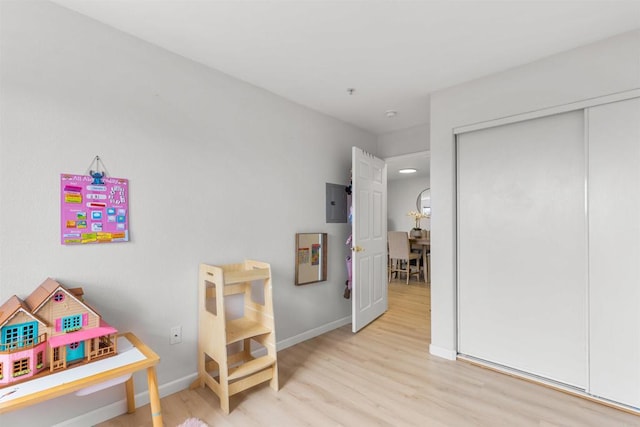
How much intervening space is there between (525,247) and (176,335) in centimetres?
264

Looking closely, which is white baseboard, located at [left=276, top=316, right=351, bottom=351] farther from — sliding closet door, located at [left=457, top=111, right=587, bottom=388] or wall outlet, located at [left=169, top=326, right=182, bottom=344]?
sliding closet door, located at [left=457, top=111, right=587, bottom=388]

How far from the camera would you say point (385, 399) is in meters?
2.09

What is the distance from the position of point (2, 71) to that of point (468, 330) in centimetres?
350

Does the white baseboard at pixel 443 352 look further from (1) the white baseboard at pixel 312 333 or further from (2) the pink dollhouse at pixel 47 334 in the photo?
(2) the pink dollhouse at pixel 47 334

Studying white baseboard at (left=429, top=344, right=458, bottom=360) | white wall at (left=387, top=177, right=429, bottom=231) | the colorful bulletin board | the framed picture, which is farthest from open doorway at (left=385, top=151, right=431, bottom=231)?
the colorful bulletin board

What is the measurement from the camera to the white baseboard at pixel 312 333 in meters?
2.92

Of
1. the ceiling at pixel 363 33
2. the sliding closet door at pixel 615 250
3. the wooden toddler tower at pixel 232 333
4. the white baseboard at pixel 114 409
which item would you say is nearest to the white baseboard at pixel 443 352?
the sliding closet door at pixel 615 250

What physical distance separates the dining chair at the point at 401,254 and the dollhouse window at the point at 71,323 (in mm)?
5167

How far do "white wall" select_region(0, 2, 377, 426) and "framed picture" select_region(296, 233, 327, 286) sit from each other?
0.11m

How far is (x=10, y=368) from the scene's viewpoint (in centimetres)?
135

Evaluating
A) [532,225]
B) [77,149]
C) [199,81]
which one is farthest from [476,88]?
[77,149]

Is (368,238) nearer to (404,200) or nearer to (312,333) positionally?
(312,333)

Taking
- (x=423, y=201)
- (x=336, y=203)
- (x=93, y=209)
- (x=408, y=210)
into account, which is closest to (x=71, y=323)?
(x=93, y=209)

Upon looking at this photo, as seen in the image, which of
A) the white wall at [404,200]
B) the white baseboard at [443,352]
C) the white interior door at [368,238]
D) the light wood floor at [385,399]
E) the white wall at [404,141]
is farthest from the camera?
the white wall at [404,200]
